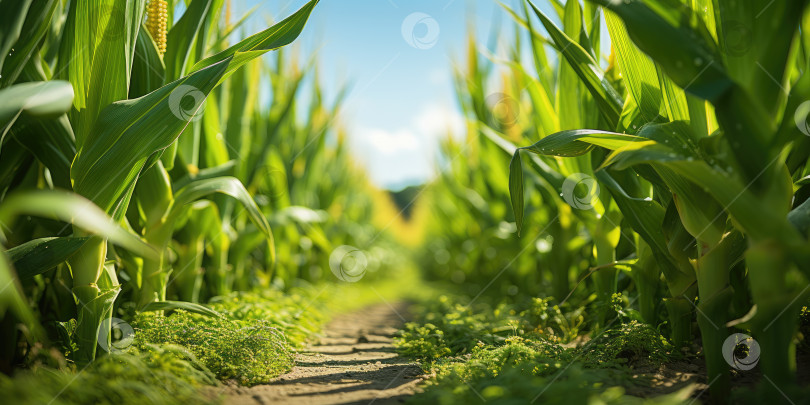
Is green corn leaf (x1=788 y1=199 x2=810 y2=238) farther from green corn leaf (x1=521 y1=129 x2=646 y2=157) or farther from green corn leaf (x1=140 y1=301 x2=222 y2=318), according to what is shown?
green corn leaf (x1=140 y1=301 x2=222 y2=318)

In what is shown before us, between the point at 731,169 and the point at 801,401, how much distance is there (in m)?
0.48

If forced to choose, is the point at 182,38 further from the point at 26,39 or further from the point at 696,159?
the point at 696,159

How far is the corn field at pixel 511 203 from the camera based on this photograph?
91 cm

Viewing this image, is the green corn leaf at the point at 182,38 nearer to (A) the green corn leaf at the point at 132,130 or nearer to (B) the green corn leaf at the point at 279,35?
(B) the green corn leaf at the point at 279,35

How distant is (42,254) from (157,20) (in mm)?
817

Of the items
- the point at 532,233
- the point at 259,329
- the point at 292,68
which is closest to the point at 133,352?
the point at 259,329

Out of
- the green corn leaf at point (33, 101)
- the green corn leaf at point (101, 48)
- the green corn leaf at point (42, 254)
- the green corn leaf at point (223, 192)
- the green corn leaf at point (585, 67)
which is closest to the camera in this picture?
the green corn leaf at point (33, 101)

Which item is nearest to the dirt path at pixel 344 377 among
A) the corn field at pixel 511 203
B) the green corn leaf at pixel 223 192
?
the corn field at pixel 511 203

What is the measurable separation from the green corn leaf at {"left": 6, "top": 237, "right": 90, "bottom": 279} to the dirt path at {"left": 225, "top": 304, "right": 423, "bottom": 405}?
538 mm

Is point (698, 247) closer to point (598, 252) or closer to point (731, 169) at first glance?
point (731, 169)

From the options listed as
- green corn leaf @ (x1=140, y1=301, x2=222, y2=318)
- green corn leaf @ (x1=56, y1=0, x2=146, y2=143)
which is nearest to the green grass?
green corn leaf @ (x1=140, y1=301, x2=222, y2=318)

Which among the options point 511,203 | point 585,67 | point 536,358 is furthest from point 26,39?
point 536,358

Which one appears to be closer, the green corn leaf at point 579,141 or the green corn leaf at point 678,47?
the green corn leaf at point 678,47

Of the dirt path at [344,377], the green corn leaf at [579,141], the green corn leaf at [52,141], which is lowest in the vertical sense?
the dirt path at [344,377]
